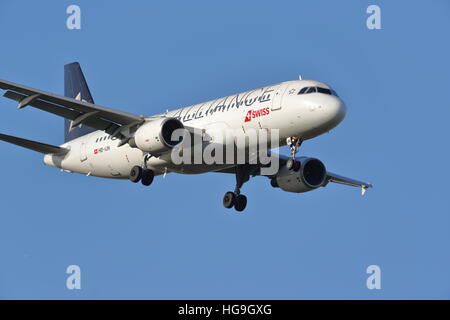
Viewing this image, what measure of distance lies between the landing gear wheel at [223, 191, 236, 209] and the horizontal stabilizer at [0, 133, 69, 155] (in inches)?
388

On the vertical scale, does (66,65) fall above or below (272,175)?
above

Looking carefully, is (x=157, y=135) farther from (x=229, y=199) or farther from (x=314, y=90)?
(x=314, y=90)

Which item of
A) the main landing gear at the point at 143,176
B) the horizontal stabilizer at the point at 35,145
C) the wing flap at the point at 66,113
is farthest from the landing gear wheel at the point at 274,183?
the horizontal stabilizer at the point at 35,145

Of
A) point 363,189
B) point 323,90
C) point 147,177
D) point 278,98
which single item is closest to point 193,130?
point 147,177

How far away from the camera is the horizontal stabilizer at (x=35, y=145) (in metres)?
50.4

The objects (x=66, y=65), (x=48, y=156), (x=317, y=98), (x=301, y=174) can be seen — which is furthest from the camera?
(x=66, y=65)

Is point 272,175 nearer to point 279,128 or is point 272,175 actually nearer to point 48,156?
point 279,128

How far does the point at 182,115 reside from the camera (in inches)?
1918

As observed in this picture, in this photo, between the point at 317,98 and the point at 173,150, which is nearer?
the point at 317,98

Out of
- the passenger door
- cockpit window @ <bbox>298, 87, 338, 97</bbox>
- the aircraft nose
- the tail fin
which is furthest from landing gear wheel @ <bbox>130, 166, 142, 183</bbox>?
the tail fin

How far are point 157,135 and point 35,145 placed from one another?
1092cm

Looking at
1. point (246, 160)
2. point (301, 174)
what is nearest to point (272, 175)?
point (301, 174)

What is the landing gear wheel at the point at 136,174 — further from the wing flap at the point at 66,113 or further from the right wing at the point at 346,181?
the right wing at the point at 346,181

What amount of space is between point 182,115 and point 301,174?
728 centimetres
